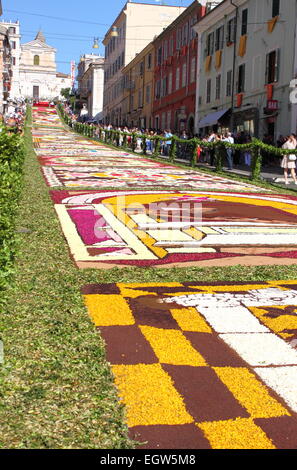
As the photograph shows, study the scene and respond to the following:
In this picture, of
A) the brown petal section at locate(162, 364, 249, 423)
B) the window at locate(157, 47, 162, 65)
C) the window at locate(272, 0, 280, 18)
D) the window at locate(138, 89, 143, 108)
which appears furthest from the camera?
the window at locate(138, 89, 143, 108)

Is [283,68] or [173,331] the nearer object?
[173,331]

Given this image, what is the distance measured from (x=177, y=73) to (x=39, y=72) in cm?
8997

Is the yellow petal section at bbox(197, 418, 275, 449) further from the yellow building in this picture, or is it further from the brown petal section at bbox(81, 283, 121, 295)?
the yellow building

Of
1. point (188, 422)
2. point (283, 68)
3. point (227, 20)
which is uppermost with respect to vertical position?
Result: point (227, 20)

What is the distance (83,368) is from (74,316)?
87cm

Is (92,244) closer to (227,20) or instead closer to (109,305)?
(109,305)

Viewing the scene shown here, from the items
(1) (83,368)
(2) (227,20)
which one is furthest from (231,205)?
(2) (227,20)

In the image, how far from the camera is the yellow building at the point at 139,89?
2045 inches

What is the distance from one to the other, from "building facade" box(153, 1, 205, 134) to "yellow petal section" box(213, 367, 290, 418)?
3629 cm

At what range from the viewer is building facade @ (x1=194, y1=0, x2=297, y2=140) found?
81.5 feet

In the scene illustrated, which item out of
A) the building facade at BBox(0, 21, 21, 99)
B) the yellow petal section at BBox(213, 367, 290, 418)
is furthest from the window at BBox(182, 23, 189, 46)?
the building facade at BBox(0, 21, 21, 99)

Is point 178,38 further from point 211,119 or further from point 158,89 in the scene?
point 211,119

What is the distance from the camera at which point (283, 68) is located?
24.8m

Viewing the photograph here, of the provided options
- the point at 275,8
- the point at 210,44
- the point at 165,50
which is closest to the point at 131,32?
the point at 165,50
